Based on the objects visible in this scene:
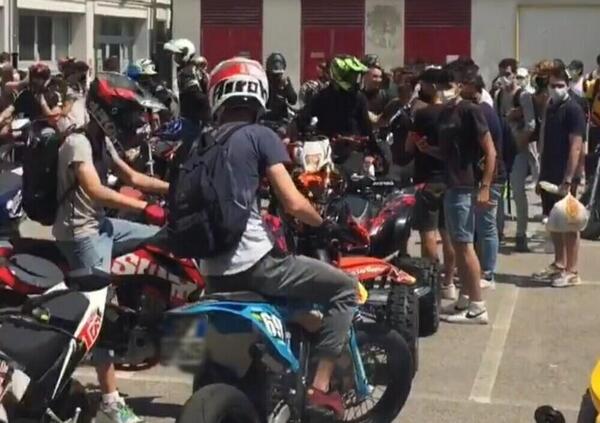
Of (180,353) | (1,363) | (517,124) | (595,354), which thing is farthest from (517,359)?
(517,124)

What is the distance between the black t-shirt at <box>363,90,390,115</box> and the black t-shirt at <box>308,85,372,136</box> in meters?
1.92

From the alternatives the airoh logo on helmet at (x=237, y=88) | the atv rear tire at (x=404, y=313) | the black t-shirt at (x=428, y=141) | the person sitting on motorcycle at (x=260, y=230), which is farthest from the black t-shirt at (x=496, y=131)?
the airoh logo on helmet at (x=237, y=88)

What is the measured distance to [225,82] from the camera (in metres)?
5.00

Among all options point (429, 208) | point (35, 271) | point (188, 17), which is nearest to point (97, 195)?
point (35, 271)

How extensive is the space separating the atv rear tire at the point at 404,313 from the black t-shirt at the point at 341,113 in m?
2.59

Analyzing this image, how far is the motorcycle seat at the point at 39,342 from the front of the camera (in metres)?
4.18

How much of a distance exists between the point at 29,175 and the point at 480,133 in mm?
3346

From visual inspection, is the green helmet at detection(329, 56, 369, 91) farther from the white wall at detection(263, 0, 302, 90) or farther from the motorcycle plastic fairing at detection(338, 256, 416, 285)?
the white wall at detection(263, 0, 302, 90)

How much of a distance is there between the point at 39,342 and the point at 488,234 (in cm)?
541

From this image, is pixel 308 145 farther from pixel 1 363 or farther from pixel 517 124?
pixel 517 124

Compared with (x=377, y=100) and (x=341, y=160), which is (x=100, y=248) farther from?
(x=377, y=100)

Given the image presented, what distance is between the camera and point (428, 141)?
869cm

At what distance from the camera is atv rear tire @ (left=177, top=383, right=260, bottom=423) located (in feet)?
14.4

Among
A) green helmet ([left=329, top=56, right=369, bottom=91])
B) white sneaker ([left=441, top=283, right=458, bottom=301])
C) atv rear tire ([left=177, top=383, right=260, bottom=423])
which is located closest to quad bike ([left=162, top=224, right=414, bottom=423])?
atv rear tire ([left=177, top=383, right=260, bottom=423])
